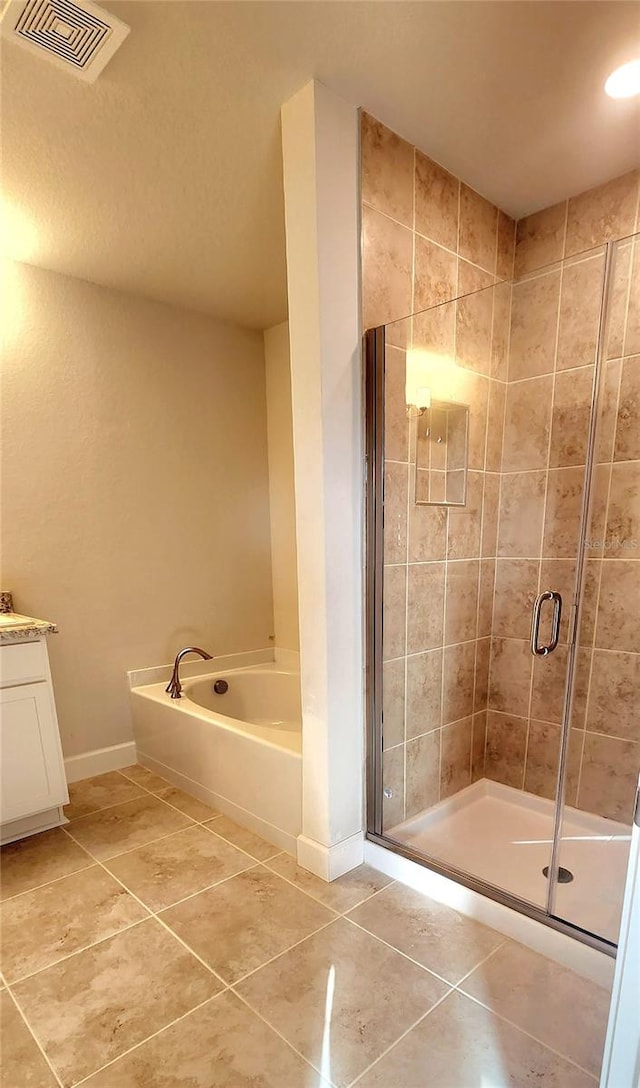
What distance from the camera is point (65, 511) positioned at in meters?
2.41

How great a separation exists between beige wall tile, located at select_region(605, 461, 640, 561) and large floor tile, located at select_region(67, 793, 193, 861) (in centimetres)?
208

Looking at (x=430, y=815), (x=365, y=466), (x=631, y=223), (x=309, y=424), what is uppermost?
(x=631, y=223)

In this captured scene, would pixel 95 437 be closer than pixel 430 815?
No

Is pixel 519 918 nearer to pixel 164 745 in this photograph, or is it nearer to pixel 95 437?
pixel 164 745

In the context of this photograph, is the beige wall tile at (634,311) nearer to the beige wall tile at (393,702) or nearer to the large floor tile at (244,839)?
the beige wall tile at (393,702)

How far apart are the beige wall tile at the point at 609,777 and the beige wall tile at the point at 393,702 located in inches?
32.2

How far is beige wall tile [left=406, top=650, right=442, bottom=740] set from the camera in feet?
6.20

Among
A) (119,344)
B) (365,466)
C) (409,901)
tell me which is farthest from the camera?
(119,344)

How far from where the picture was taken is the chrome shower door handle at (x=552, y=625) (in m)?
2.01

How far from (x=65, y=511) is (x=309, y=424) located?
4.91 ft

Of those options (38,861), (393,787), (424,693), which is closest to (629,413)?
(424,693)

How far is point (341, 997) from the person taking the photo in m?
1.23

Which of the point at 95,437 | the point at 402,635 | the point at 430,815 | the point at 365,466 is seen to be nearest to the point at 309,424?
the point at 365,466

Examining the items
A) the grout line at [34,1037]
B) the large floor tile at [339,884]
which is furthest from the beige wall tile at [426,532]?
the grout line at [34,1037]
